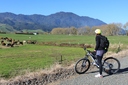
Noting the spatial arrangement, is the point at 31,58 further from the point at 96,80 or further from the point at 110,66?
the point at 96,80

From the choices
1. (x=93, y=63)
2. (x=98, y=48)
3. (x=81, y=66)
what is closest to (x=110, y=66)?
(x=93, y=63)

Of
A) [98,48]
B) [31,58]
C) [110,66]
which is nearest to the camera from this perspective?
[98,48]

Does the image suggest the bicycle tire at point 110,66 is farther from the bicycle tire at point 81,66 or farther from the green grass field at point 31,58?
the green grass field at point 31,58

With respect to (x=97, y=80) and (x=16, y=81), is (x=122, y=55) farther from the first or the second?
(x=16, y=81)

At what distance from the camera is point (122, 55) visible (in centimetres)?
1689

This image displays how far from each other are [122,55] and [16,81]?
10508mm

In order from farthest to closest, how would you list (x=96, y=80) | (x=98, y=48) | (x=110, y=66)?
1. (x=110, y=66)
2. (x=98, y=48)
3. (x=96, y=80)

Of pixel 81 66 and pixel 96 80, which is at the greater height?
pixel 81 66

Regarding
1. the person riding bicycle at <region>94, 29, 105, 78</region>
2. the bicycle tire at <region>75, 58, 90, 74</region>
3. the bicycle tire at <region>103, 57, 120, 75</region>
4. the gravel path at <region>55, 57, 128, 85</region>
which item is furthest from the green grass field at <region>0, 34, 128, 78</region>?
the bicycle tire at <region>103, 57, 120, 75</region>

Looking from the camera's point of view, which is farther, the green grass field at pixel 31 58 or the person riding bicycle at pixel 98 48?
the green grass field at pixel 31 58

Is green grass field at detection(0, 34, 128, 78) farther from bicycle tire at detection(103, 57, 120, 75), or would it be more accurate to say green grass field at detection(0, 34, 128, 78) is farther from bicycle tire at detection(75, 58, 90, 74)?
bicycle tire at detection(103, 57, 120, 75)

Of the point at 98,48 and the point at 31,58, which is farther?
the point at 31,58

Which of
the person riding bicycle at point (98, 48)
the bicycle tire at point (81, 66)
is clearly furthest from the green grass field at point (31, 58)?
the person riding bicycle at point (98, 48)

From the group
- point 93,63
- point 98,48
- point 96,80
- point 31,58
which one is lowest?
point 31,58
